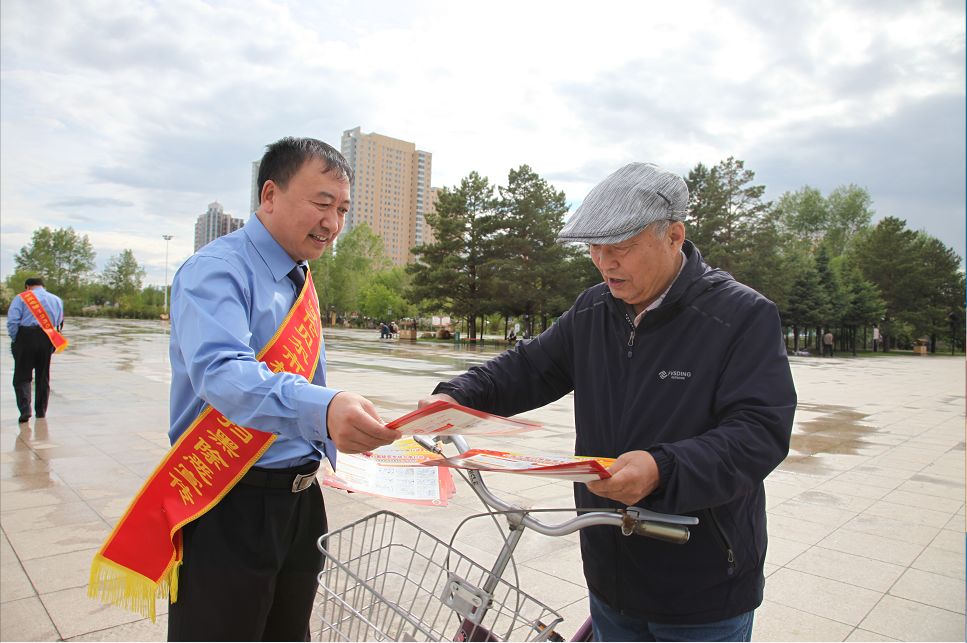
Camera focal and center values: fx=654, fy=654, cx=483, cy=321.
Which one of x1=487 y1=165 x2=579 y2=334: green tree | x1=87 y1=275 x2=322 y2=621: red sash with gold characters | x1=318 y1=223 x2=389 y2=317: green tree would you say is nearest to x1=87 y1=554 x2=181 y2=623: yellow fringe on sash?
x1=87 y1=275 x2=322 y2=621: red sash with gold characters

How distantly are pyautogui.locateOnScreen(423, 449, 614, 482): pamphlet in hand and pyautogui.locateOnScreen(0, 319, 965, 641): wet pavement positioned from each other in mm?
2188

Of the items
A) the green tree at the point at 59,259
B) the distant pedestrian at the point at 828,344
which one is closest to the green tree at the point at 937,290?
the distant pedestrian at the point at 828,344

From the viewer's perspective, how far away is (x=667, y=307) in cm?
162

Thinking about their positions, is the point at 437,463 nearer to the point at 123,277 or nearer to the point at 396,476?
the point at 396,476

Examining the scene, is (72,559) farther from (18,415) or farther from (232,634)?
(18,415)

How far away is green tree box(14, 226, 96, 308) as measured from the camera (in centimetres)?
8188

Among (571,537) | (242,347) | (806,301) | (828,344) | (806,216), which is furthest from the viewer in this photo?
(806,216)

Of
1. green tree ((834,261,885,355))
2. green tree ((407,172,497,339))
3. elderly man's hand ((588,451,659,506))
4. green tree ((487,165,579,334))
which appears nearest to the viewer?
elderly man's hand ((588,451,659,506))

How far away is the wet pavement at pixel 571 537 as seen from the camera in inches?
129

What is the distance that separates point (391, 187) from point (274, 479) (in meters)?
96.1

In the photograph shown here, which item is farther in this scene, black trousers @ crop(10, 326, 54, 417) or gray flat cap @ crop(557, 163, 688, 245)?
black trousers @ crop(10, 326, 54, 417)

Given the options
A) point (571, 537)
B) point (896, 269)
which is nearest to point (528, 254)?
point (571, 537)

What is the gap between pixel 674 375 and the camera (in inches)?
61.8

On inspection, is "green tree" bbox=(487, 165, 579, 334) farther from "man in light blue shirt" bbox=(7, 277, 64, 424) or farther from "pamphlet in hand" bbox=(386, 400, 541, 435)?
"pamphlet in hand" bbox=(386, 400, 541, 435)
